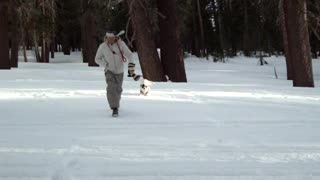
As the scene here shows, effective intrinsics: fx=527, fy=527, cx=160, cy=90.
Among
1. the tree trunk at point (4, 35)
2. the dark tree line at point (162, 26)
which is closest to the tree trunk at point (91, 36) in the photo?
the dark tree line at point (162, 26)

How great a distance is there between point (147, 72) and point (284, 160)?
39.9 feet

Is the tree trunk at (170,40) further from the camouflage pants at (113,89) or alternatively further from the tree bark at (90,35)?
the tree bark at (90,35)

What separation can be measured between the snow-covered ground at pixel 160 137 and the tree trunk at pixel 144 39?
15.7ft

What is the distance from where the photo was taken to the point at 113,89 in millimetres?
10422

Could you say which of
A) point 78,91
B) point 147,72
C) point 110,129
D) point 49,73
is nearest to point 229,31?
point 49,73

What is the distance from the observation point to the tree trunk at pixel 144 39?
59.0 feet

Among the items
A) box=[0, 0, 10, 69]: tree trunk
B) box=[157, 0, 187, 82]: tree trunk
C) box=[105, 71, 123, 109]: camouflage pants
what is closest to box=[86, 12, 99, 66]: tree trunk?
box=[0, 0, 10, 69]: tree trunk

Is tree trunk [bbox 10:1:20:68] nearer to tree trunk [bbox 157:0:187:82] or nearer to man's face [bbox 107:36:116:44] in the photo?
tree trunk [bbox 157:0:187:82]

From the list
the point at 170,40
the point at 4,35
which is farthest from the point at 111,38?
the point at 4,35

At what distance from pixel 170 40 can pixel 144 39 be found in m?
1.99

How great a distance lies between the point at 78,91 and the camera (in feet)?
47.3

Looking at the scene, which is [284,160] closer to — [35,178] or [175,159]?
[175,159]

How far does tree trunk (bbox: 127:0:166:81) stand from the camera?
59.0 feet

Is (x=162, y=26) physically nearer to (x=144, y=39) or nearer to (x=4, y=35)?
(x=144, y=39)
